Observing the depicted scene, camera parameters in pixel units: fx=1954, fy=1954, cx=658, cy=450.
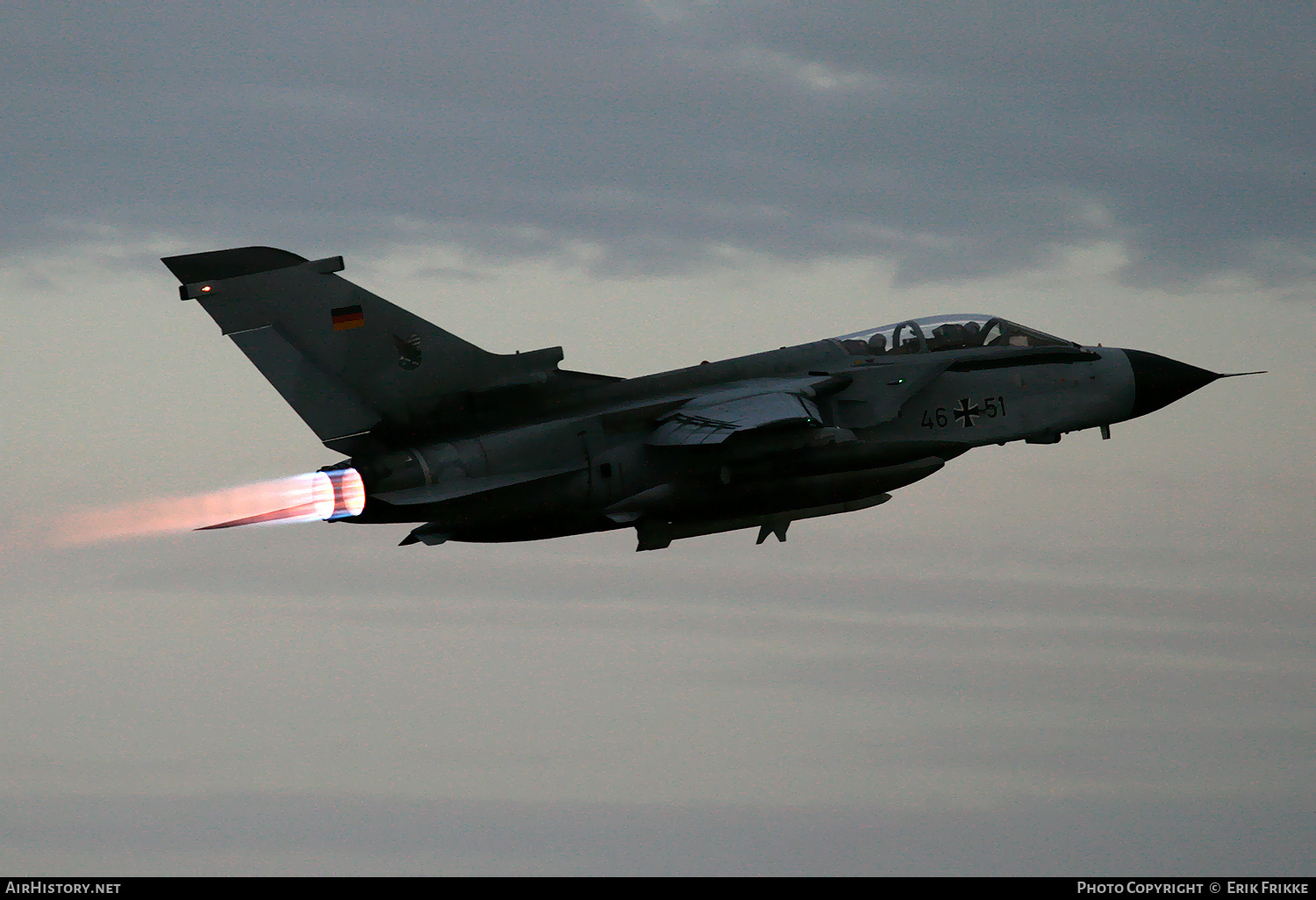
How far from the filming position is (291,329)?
2655 centimetres

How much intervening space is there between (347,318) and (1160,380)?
1292 cm

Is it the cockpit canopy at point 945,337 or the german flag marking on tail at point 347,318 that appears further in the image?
the cockpit canopy at point 945,337

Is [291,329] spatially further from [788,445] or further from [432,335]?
[788,445]

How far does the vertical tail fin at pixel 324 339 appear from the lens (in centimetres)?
2647

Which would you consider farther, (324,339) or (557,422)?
(557,422)

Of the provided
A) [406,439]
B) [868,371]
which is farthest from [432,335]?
[868,371]

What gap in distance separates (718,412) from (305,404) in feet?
18.7

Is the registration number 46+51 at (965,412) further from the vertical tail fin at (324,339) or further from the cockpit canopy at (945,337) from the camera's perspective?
the vertical tail fin at (324,339)

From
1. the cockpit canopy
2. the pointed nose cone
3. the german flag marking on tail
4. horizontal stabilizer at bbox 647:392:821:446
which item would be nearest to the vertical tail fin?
the german flag marking on tail

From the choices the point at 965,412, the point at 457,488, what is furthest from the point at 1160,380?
the point at 457,488

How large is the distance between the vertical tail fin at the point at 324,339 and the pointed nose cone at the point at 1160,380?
10998 mm

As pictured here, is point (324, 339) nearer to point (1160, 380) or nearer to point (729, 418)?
point (729, 418)

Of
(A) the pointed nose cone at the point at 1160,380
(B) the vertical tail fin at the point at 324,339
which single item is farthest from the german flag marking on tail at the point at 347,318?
(A) the pointed nose cone at the point at 1160,380

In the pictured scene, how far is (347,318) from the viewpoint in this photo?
2677cm
